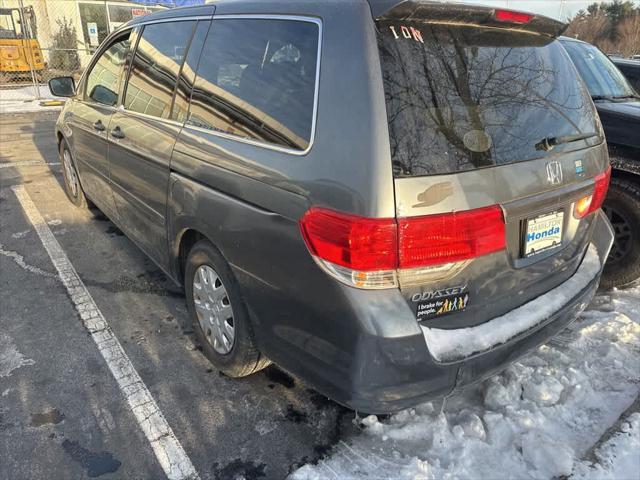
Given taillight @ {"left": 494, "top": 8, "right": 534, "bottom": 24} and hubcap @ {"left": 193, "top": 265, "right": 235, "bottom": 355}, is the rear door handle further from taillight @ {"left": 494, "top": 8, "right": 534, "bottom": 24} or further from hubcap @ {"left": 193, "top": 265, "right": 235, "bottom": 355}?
taillight @ {"left": 494, "top": 8, "right": 534, "bottom": 24}

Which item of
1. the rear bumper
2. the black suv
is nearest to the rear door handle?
the rear bumper

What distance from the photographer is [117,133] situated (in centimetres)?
360

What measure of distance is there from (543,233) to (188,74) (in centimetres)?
211

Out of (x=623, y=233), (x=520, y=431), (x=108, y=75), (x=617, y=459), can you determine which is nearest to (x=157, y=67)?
(x=108, y=75)

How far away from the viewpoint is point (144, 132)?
321 cm

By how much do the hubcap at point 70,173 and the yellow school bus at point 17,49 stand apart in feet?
41.9

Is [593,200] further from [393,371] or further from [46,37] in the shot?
[46,37]

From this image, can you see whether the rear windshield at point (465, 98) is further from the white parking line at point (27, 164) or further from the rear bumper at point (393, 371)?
the white parking line at point (27, 164)

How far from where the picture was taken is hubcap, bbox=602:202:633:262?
153 inches

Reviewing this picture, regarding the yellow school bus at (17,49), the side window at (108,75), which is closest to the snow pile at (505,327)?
the side window at (108,75)

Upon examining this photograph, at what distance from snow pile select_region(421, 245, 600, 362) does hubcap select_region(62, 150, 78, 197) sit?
460cm

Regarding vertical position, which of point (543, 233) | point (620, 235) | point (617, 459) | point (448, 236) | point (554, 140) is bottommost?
point (617, 459)

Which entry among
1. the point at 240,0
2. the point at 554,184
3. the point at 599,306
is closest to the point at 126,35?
the point at 240,0

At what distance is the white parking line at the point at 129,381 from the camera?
230 centimetres
